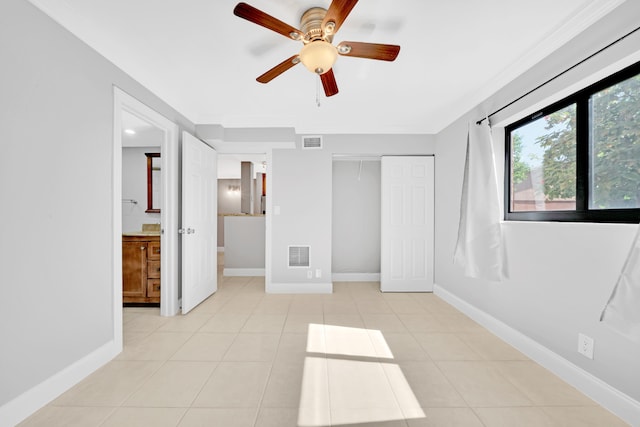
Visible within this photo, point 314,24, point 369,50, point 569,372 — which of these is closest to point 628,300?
point 569,372

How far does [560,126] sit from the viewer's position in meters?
2.06

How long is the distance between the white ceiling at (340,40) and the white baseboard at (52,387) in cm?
213

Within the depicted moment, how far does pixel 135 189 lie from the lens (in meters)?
4.31

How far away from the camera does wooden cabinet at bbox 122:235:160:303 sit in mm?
3207

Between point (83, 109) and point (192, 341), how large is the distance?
1.95m

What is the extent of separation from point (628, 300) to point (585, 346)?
561mm

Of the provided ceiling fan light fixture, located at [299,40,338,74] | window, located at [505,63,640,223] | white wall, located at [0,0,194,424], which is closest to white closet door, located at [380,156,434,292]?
window, located at [505,63,640,223]

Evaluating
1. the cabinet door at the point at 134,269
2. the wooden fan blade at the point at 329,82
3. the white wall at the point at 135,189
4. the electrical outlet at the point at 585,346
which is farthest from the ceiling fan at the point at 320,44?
the white wall at the point at 135,189

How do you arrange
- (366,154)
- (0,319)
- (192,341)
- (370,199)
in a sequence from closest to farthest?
1. (0,319)
2. (192,341)
3. (366,154)
4. (370,199)

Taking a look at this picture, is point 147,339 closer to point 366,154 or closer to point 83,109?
point 83,109

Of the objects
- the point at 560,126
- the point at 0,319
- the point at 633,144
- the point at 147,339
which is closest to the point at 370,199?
the point at 560,126

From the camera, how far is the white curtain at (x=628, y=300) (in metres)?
1.34

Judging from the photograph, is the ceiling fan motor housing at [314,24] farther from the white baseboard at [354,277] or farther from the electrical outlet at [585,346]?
the white baseboard at [354,277]

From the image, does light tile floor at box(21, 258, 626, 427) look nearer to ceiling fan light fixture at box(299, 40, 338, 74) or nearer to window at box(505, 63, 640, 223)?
window at box(505, 63, 640, 223)
